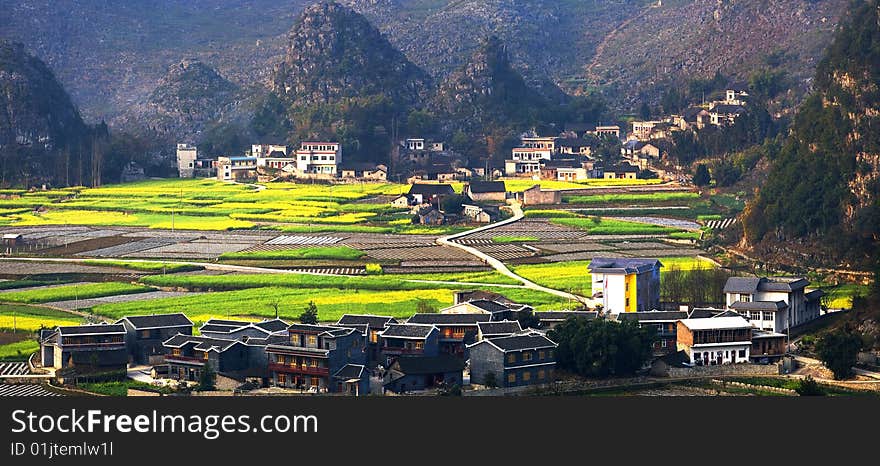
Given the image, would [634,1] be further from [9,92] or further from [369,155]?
[9,92]

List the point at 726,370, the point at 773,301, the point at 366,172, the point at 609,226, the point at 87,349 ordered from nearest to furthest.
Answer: the point at 726,370 → the point at 87,349 → the point at 773,301 → the point at 609,226 → the point at 366,172

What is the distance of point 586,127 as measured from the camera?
10338 cm

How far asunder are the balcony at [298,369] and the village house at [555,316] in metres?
6.75

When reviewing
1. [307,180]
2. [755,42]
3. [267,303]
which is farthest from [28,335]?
[755,42]

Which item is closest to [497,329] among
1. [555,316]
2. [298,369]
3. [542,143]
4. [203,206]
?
[555,316]

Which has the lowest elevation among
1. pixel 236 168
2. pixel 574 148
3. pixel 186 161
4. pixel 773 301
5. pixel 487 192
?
pixel 773 301

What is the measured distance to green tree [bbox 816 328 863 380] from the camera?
39656mm

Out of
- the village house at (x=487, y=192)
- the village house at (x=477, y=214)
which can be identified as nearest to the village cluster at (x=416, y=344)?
the village house at (x=477, y=214)

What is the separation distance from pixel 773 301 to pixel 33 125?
2420 inches

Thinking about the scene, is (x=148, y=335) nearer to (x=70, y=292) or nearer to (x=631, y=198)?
(x=70, y=292)

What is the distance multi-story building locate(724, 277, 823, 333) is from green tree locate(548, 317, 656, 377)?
16.1ft

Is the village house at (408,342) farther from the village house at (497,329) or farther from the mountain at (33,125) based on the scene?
the mountain at (33,125)

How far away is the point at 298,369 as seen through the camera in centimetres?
3928

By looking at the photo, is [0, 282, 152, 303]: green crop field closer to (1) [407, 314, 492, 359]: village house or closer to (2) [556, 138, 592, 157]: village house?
(1) [407, 314, 492, 359]: village house
